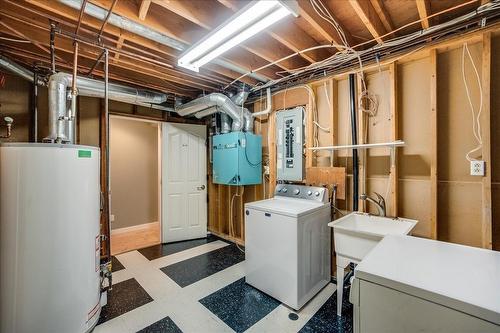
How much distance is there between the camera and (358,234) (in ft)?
6.28

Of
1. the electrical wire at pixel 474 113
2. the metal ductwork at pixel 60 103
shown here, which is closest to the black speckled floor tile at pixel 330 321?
the electrical wire at pixel 474 113

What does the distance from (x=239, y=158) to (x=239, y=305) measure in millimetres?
1870

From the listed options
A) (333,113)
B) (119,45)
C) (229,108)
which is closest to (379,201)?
(333,113)

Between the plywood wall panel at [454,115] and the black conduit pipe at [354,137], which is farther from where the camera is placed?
the black conduit pipe at [354,137]

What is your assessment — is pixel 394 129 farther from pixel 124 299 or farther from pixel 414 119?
pixel 124 299

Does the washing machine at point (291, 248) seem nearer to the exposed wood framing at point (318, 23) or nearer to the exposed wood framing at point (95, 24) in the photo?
the exposed wood framing at point (318, 23)

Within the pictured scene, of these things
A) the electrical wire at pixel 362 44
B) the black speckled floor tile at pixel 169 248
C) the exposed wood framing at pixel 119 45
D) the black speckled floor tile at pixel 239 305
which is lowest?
the black speckled floor tile at pixel 239 305

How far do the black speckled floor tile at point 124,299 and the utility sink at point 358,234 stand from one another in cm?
200

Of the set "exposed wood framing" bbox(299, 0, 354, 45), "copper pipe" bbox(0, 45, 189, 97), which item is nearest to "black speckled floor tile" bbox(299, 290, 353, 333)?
"exposed wood framing" bbox(299, 0, 354, 45)

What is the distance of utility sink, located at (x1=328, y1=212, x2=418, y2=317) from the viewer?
189 cm

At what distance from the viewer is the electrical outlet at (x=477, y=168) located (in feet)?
5.97

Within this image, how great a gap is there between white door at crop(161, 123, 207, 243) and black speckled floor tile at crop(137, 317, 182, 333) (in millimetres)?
2094

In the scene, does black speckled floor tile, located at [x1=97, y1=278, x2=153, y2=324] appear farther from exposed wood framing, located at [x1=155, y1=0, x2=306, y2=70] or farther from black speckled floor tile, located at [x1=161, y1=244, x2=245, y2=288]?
exposed wood framing, located at [x1=155, y1=0, x2=306, y2=70]

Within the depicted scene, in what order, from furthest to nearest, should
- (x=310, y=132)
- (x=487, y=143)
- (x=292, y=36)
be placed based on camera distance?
(x=310, y=132) → (x=292, y=36) → (x=487, y=143)
